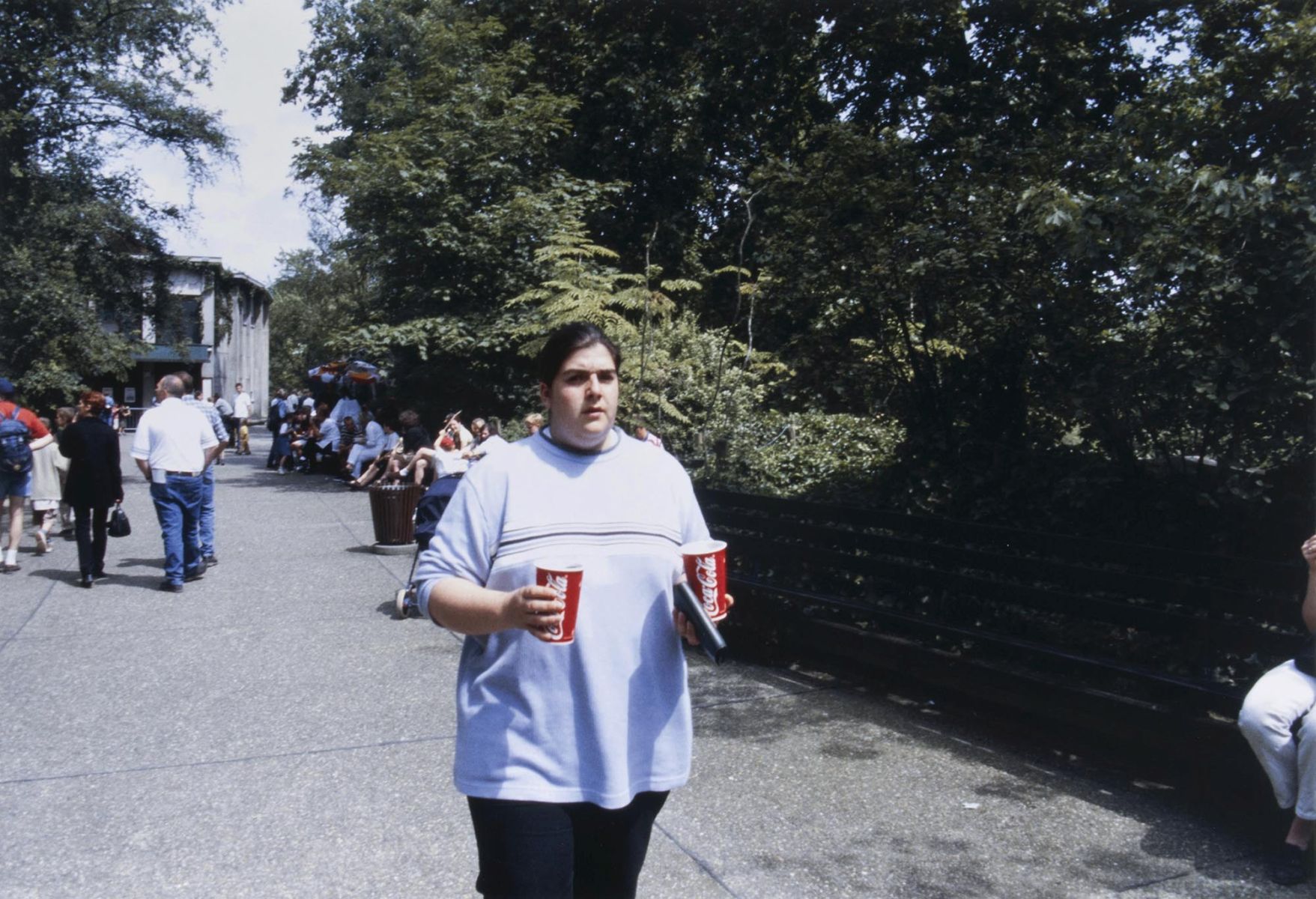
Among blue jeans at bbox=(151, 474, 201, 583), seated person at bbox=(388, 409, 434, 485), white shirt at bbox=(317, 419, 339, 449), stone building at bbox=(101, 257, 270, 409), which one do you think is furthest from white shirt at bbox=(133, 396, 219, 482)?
white shirt at bbox=(317, 419, 339, 449)

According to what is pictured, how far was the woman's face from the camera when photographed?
252 centimetres

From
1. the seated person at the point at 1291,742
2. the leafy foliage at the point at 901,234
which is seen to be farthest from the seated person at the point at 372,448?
the seated person at the point at 1291,742

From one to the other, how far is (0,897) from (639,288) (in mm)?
9025

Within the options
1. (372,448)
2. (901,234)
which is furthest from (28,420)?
(901,234)

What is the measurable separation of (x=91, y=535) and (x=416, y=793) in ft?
22.5

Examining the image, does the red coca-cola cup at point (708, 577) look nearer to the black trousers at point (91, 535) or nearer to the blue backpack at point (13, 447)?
the black trousers at point (91, 535)

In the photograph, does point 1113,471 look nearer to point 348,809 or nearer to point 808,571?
point 808,571

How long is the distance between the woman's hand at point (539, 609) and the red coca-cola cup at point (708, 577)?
366mm

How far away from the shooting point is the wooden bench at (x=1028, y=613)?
479 centimetres

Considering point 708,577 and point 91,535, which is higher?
point 708,577

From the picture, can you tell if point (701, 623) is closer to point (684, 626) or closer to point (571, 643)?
point (684, 626)

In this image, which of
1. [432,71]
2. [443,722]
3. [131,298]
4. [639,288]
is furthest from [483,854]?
[131,298]

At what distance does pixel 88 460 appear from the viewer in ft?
33.6

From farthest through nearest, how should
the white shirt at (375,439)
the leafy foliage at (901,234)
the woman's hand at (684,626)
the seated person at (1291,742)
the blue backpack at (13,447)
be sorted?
the white shirt at (375,439), the blue backpack at (13,447), the leafy foliage at (901,234), the seated person at (1291,742), the woman's hand at (684,626)
